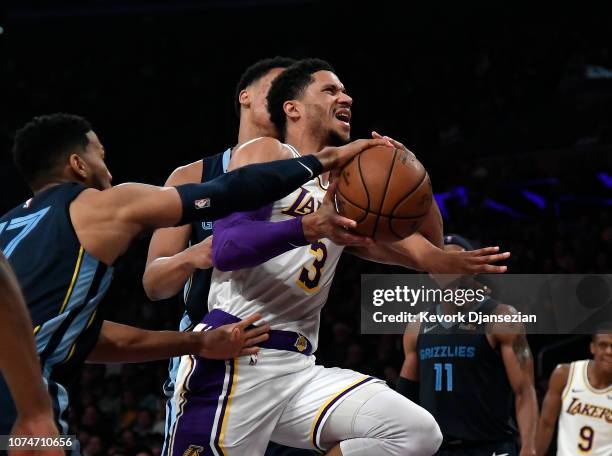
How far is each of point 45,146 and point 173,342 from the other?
88 cm

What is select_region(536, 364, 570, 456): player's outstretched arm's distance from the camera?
6543 millimetres

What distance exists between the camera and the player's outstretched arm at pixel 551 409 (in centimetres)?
654

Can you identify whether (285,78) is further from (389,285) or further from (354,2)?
(354,2)

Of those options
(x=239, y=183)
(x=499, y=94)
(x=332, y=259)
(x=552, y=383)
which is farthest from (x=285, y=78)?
(x=499, y=94)

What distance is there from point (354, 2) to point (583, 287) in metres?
8.20

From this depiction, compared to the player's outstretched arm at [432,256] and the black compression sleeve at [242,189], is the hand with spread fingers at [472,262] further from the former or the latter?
the black compression sleeve at [242,189]

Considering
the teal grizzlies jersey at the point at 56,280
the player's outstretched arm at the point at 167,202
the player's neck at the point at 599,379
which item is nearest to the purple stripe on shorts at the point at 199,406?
the teal grizzlies jersey at the point at 56,280

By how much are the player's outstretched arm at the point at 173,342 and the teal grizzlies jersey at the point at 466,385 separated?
2463 millimetres

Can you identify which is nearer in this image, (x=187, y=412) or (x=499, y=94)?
Result: (x=187, y=412)

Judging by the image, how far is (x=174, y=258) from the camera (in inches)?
153

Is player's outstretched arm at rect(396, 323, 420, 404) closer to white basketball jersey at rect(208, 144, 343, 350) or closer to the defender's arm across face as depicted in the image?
white basketball jersey at rect(208, 144, 343, 350)

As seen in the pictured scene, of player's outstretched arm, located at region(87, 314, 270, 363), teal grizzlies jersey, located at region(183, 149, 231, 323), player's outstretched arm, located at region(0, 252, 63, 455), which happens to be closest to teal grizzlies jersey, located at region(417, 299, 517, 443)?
teal grizzlies jersey, located at region(183, 149, 231, 323)

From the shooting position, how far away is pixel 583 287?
29.1ft

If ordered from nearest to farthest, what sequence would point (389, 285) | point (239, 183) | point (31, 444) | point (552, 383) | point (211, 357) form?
point (31, 444)
point (239, 183)
point (211, 357)
point (552, 383)
point (389, 285)
